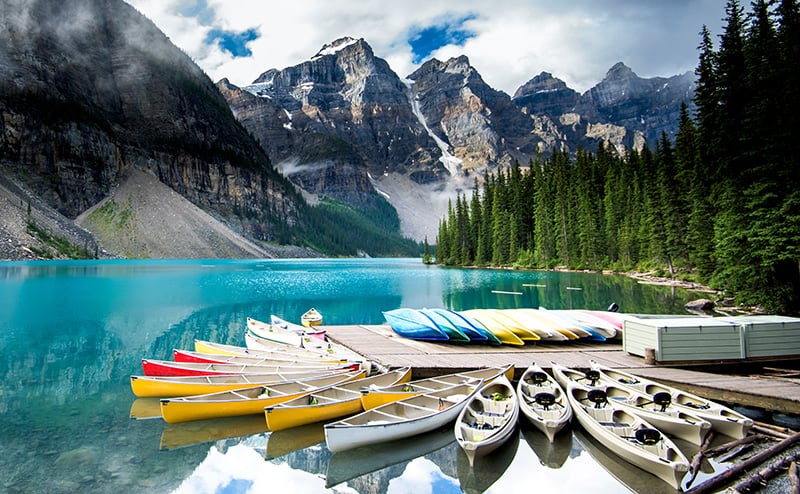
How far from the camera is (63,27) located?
172 metres

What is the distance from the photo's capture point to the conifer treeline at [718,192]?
2283cm

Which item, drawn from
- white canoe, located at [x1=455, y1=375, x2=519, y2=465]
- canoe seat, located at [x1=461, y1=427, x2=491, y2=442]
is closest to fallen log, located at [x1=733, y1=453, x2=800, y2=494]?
white canoe, located at [x1=455, y1=375, x2=519, y2=465]

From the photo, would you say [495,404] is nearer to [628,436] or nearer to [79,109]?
[628,436]

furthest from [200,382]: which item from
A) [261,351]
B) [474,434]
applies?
[474,434]

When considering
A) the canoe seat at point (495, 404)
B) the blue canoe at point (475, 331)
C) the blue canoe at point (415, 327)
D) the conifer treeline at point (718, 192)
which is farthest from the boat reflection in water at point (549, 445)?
the conifer treeline at point (718, 192)

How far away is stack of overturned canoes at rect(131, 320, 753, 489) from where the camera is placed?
10.5m

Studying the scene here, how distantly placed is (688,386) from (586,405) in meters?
3.46

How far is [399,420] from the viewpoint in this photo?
440 inches

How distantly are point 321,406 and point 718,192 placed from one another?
3071 cm

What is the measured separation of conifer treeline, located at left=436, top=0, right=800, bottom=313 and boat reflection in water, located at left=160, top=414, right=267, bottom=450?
22.6 m

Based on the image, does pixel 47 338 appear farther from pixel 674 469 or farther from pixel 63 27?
pixel 63 27

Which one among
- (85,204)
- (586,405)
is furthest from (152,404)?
(85,204)

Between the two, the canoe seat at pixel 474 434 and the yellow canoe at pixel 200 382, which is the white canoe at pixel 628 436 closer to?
the canoe seat at pixel 474 434

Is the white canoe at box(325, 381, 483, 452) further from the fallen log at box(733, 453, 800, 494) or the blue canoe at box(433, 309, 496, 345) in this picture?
the blue canoe at box(433, 309, 496, 345)
